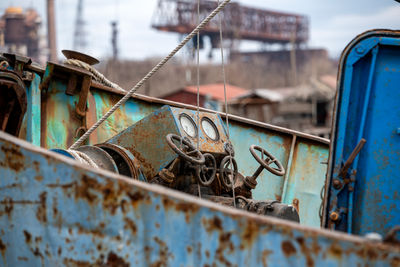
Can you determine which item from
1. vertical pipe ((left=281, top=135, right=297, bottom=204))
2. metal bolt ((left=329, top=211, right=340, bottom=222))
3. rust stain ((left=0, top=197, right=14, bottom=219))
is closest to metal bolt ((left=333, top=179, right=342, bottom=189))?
metal bolt ((left=329, top=211, right=340, bottom=222))

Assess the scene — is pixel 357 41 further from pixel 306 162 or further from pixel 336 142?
pixel 306 162

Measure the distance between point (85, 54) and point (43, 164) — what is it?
3.12m

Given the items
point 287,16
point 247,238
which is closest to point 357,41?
point 247,238

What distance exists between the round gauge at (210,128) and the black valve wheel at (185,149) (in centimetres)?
44

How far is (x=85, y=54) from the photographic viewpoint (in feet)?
15.6

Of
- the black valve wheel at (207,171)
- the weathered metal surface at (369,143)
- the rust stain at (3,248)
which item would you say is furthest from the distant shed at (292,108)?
the rust stain at (3,248)

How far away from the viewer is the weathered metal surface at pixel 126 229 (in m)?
1.50

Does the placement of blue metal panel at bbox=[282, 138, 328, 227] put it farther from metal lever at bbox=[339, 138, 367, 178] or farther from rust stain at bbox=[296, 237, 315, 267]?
rust stain at bbox=[296, 237, 315, 267]

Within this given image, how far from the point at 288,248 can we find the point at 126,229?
578mm

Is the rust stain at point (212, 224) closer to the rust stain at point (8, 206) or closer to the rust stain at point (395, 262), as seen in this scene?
the rust stain at point (395, 262)

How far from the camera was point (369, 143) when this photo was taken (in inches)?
103

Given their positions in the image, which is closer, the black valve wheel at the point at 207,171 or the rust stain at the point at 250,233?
the rust stain at the point at 250,233

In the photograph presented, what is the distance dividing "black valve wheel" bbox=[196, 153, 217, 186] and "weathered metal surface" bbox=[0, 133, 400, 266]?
1.34 metres

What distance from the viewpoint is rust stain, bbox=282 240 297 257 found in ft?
4.95
